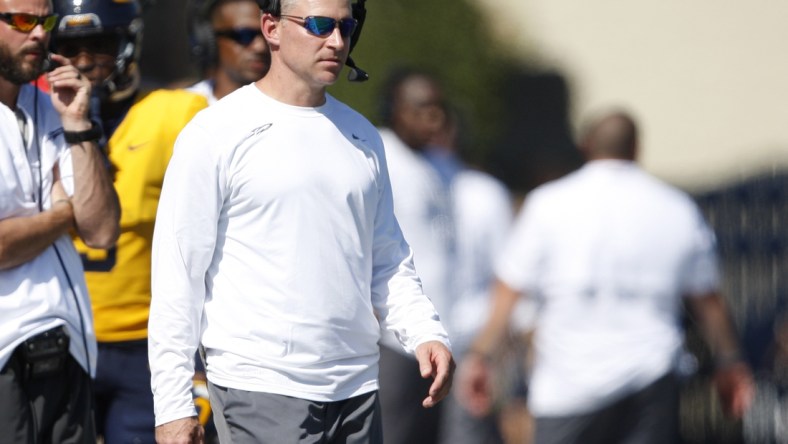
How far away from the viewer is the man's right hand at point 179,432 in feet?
14.0

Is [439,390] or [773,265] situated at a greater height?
[439,390]

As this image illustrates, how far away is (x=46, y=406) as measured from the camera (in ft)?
16.0

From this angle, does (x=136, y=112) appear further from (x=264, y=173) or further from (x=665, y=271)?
(x=665, y=271)

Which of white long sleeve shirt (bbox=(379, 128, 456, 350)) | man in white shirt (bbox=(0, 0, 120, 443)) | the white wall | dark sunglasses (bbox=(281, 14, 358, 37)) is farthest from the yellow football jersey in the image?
the white wall

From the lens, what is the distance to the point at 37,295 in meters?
4.88

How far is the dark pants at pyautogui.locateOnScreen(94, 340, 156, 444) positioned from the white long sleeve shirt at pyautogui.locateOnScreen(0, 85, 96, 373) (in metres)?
0.61

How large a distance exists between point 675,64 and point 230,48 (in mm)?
6391

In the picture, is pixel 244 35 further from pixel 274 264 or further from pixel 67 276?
pixel 274 264

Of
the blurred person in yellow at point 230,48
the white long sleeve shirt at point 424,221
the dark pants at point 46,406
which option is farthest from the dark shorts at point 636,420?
the dark pants at point 46,406

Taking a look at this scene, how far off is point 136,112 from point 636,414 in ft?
9.17

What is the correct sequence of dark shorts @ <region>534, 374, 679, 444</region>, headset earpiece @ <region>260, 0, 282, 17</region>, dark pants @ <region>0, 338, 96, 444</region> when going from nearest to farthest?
1. headset earpiece @ <region>260, 0, 282, 17</region>
2. dark pants @ <region>0, 338, 96, 444</region>
3. dark shorts @ <region>534, 374, 679, 444</region>

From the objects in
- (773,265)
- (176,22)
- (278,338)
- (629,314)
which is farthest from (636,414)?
(176,22)

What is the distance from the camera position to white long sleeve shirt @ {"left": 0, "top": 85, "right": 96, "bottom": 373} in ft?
Answer: 15.9

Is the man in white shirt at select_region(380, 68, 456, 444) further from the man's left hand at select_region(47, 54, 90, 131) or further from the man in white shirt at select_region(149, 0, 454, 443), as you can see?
the man in white shirt at select_region(149, 0, 454, 443)
